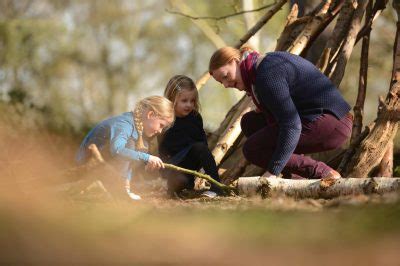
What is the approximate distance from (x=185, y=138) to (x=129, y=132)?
1.47 feet

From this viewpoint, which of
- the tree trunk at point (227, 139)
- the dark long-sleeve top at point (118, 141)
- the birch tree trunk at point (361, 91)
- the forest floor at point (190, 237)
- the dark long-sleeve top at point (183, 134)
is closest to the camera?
the forest floor at point (190, 237)

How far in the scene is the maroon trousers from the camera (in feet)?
11.1

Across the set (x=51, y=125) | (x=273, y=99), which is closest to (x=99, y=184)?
(x=273, y=99)

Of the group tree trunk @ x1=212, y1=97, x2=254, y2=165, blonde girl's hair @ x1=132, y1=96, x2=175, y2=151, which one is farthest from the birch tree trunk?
blonde girl's hair @ x1=132, y1=96, x2=175, y2=151

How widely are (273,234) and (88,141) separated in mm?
2700

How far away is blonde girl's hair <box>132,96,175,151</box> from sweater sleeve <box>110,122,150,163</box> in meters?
0.08

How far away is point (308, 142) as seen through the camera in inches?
135

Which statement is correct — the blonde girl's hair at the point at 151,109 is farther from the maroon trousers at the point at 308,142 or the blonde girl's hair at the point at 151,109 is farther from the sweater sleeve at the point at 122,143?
the maroon trousers at the point at 308,142

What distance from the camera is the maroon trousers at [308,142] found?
339 cm

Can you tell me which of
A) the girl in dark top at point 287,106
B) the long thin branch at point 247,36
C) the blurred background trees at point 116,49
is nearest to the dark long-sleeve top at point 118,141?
the girl in dark top at point 287,106

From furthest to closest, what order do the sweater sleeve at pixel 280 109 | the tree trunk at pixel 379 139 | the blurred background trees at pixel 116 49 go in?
the blurred background trees at pixel 116 49, the tree trunk at pixel 379 139, the sweater sleeve at pixel 280 109

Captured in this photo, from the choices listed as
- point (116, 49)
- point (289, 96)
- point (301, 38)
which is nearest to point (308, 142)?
point (289, 96)

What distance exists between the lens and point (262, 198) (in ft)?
9.99

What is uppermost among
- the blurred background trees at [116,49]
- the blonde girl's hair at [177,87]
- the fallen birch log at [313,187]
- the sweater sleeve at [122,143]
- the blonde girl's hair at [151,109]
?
the blurred background trees at [116,49]
